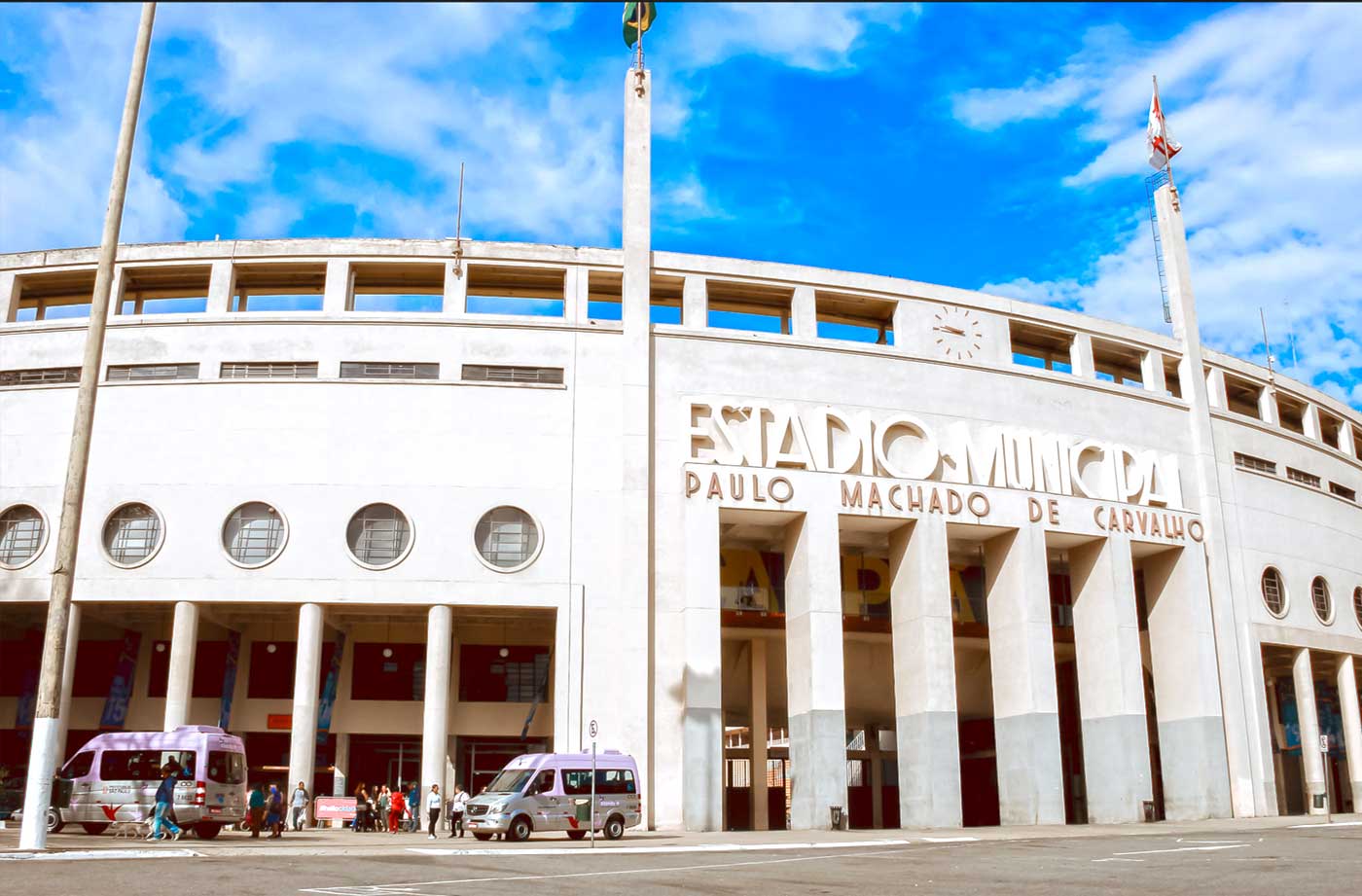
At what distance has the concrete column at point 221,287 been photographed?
1483 inches

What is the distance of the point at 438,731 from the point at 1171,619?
2590 cm

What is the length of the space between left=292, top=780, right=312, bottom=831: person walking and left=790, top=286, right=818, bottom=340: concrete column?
20.5 metres

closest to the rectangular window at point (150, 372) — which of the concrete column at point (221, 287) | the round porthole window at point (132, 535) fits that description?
the concrete column at point (221, 287)

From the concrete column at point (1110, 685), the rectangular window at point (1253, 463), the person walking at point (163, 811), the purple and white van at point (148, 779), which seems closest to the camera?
the person walking at point (163, 811)

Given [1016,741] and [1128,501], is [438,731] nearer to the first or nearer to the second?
[1016,741]

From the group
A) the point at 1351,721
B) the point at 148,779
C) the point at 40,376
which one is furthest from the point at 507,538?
the point at 1351,721

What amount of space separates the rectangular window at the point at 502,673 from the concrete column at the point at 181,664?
9.74m

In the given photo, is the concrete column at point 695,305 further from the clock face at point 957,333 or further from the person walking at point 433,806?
the person walking at point 433,806

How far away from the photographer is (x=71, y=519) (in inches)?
892

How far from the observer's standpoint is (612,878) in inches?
669

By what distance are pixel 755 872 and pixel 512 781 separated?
11.4 meters

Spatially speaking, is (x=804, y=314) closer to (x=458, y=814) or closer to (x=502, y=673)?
(x=502, y=673)

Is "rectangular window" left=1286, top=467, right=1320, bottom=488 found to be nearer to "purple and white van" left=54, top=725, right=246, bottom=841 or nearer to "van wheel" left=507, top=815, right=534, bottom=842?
"van wheel" left=507, top=815, right=534, bottom=842

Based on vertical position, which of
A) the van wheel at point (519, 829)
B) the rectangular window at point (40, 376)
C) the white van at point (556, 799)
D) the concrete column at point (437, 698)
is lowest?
the van wheel at point (519, 829)
